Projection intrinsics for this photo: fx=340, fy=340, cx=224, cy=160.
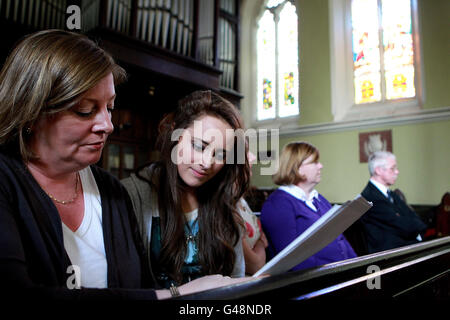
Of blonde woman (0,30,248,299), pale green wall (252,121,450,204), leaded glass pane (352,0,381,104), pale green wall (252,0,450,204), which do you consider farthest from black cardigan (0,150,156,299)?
leaded glass pane (352,0,381,104)

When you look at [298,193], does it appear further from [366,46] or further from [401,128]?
[401,128]

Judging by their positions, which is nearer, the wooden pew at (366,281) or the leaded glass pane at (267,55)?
the wooden pew at (366,281)

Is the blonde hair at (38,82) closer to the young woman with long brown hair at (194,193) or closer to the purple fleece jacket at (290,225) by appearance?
the young woman with long brown hair at (194,193)

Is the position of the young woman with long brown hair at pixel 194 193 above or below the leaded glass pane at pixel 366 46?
below

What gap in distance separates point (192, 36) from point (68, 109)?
4.27 m

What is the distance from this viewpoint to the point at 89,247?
2.89ft

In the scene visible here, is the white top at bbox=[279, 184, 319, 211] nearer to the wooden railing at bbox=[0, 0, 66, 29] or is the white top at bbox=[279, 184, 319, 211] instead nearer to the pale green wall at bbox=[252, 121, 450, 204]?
the pale green wall at bbox=[252, 121, 450, 204]

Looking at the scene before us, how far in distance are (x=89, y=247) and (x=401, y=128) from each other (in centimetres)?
348

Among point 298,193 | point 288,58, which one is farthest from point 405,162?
point 298,193

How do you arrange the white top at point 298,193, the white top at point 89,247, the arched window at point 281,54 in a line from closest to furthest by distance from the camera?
the white top at point 89,247, the white top at point 298,193, the arched window at point 281,54

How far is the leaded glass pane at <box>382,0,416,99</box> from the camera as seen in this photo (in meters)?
2.40

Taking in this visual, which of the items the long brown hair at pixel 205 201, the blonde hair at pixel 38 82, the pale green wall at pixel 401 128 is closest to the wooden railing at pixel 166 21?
the pale green wall at pixel 401 128

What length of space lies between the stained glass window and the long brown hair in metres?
1.59

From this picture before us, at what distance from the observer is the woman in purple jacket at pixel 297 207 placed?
2.07 metres
